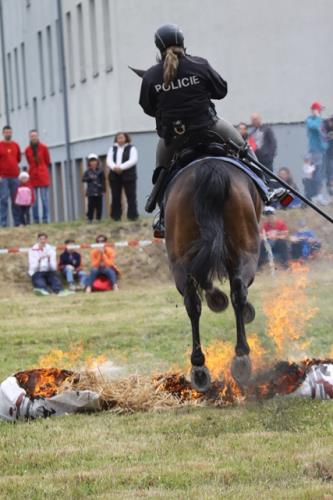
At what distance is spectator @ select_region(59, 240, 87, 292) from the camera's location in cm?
2472

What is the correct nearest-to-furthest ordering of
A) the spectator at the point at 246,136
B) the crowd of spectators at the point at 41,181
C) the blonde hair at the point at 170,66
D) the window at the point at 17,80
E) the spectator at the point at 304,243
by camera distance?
1. the blonde hair at the point at 170,66
2. the spectator at the point at 246,136
3. the spectator at the point at 304,243
4. the crowd of spectators at the point at 41,181
5. the window at the point at 17,80

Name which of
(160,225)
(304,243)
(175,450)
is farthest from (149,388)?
(304,243)

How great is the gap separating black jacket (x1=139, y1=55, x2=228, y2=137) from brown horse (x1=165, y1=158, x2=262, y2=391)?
1.50ft

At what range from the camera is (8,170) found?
27.8 m

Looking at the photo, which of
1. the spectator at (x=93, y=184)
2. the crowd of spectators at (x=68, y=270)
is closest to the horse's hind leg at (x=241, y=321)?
the crowd of spectators at (x=68, y=270)

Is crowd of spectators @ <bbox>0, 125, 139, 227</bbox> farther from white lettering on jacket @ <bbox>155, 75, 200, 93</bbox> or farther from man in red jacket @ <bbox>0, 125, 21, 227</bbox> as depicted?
white lettering on jacket @ <bbox>155, 75, 200, 93</bbox>

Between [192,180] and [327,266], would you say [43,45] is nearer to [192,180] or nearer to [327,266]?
[327,266]

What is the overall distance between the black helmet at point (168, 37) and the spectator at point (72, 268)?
14.1 meters

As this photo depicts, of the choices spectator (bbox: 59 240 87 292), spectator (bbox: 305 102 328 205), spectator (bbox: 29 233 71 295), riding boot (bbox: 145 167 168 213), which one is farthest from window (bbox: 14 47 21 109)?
riding boot (bbox: 145 167 168 213)

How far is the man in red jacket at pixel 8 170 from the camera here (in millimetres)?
27562

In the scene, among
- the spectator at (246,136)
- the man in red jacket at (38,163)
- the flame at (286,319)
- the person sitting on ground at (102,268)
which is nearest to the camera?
the flame at (286,319)

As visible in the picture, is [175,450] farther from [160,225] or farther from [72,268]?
[72,268]

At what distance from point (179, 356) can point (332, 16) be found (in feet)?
76.7

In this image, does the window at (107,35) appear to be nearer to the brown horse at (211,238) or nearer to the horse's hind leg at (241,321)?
the brown horse at (211,238)
